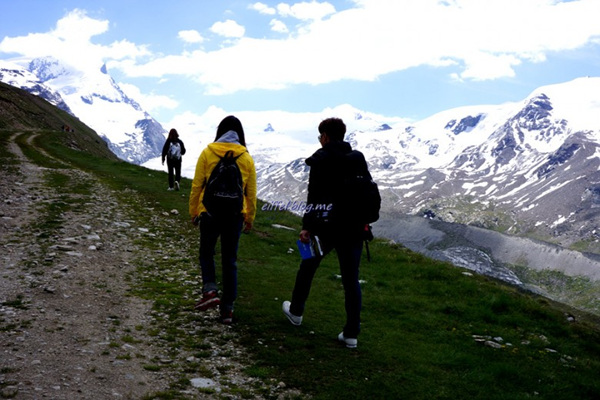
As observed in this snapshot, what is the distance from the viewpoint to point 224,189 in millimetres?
9844

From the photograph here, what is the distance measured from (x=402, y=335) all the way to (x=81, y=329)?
6470 mm

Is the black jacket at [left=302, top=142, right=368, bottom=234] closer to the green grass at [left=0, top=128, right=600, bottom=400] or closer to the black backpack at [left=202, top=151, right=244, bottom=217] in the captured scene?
the black backpack at [left=202, top=151, right=244, bottom=217]

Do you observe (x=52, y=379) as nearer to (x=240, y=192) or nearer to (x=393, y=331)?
(x=240, y=192)

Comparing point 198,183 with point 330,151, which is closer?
point 330,151

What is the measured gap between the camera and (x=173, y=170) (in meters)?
29.8

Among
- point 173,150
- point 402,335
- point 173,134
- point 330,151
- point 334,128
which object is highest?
point 173,134

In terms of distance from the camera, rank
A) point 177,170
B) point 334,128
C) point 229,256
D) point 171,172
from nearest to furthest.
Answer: point 334,128, point 229,256, point 177,170, point 171,172

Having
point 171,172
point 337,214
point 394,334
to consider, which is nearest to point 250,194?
point 337,214

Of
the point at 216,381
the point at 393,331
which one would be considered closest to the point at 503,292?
the point at 393,331

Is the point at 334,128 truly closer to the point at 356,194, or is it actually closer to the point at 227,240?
the point at 356,194

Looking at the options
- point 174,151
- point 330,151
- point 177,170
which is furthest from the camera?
point 177,170

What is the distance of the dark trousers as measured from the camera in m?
Result: 28.7

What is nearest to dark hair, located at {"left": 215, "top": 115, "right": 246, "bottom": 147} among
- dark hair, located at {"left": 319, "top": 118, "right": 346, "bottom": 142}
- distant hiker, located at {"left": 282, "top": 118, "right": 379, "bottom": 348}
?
dark hair, located at {"left": 319, "top": 118, "right": 346, "bottom": 142}

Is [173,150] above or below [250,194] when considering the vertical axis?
above
